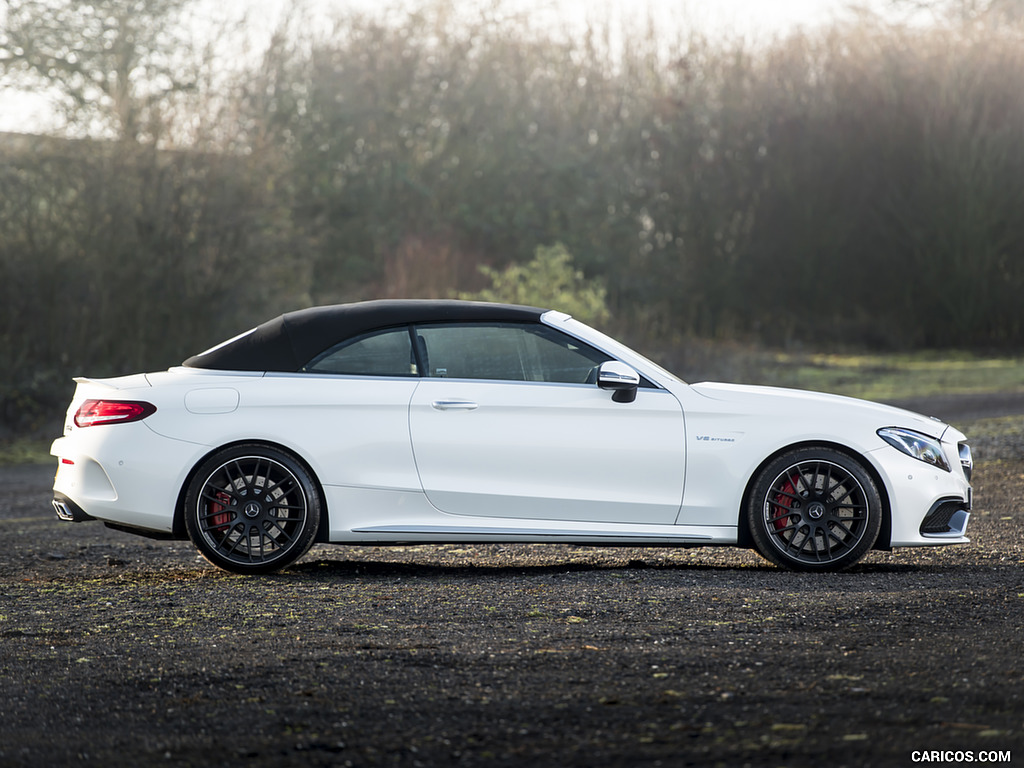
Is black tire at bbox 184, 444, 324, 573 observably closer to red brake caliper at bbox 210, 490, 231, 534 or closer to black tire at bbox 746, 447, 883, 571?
red brake caliper at bbox 210, 490, 231, 534

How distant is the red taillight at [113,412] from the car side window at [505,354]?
5.13ft

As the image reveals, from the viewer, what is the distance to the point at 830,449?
7375 millimetres

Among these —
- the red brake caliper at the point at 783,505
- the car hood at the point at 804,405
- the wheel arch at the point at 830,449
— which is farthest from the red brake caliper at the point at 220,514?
the red brake caliper at the point at 783,505

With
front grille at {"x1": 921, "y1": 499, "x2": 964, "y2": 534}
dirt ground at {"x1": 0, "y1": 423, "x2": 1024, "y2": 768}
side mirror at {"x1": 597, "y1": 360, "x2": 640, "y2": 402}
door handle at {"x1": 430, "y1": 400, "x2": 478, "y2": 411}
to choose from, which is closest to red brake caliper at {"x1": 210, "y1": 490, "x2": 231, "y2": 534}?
dirt ground at {"x1": 0, "y1": 423, "x2": 1024, "y2": 768}

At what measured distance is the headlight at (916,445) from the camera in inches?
291

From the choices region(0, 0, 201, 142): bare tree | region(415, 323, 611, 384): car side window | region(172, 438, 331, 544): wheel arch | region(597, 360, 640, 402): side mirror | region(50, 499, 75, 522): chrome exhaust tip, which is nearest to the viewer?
region(597, 360, 640, 402): side mirror

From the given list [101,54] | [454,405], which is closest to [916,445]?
[454,405]

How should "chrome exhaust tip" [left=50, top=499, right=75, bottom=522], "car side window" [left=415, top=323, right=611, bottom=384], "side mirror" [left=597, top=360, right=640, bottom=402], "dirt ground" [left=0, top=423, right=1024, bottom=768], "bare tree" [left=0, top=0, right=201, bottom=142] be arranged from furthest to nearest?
"bare tree" [left=0, top=0, right=201, bottom=142] → "chrome exhaust tip" [left=50, top=499, right=75, bottom=522] → "car side window" [left=415, top=323, right=611, bottom=384] → "side mirror" [left=597, top=360, right=640, bottom=402] → "dirt ground" [left=0, top=423, right=1024, bottom=768]

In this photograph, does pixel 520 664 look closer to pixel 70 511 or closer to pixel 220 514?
pixel 220 514

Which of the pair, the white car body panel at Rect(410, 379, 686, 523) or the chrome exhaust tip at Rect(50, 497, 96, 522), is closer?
the white car body panel at Rect(410, 379, 686, 523)

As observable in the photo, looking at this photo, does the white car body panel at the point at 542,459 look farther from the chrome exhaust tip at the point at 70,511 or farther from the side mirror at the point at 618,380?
the chrome exhaust tip at the point at 70,511

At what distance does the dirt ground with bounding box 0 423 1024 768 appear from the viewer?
395 centimetres

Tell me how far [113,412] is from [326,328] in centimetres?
126

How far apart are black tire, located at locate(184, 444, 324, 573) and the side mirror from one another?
1682 mm
